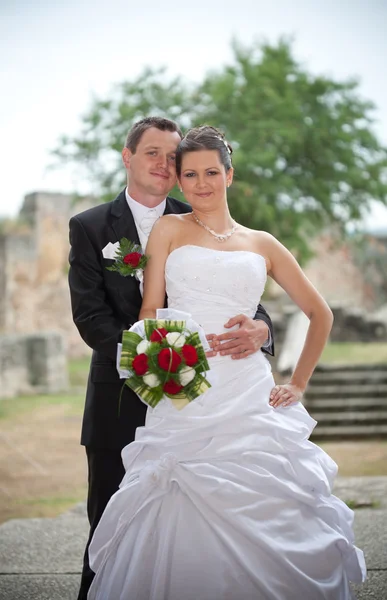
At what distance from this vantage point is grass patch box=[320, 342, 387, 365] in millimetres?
13758

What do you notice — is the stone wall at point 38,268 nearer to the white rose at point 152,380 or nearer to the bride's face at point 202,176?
the bride's face at point 202,176

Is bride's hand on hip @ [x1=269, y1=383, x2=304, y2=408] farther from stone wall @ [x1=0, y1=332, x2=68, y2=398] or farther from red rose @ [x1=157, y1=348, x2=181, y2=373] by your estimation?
stone wall @ [x1=0, y1=332, x2=68, y2=398]

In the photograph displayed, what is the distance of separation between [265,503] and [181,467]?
33cm

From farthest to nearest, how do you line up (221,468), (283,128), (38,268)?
(38,268) → (283,128) → (221,468)

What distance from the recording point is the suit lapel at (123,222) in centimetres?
345

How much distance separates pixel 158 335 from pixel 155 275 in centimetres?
46

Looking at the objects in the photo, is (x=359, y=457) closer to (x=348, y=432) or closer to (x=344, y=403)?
(x=348, y=432)

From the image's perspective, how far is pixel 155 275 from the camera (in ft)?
10.3

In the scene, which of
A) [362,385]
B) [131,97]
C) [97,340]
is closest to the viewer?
[97,340]

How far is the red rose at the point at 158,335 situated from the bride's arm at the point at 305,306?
2.38 feet

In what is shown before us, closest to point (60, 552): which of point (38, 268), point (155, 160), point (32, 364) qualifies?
point (155, 160)

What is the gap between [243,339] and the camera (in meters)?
3.06

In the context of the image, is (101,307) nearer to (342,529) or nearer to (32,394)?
(342,529)

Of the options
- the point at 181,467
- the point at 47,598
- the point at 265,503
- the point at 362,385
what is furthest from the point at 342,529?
the point at 362,385
